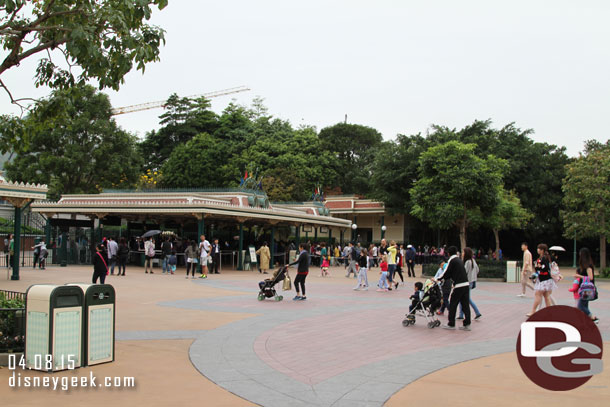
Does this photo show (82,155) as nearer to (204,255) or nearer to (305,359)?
(204,255)

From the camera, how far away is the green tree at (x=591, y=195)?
32625 mm

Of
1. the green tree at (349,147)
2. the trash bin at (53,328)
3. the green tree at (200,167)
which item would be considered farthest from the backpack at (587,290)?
the green tree at (349,147)

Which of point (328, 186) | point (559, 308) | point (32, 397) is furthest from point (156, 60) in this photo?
point (328, 186)

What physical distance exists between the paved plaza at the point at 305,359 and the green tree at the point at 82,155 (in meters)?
31.8

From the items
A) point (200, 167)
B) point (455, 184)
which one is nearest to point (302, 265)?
point (455, 184)

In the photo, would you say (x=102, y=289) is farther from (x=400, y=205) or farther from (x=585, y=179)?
(x=400, y=205)

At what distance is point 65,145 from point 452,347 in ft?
134

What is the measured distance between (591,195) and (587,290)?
23.8 metres

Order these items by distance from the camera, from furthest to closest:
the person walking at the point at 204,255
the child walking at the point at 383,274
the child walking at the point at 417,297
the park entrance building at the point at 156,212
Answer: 1. the park entrance building at the point at 156,212
2. the person walking at the point at 204,255
3. the child walking at the point at 383,274
4. the child walking at the point at 417,297

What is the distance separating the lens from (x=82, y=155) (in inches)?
1748

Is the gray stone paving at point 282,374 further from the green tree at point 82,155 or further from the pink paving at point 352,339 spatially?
the green tree at point 82,155

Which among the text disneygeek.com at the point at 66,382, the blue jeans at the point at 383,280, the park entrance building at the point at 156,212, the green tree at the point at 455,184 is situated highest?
the green tree at the point at 455,184

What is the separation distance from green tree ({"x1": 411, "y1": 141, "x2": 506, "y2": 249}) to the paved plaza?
16.0m

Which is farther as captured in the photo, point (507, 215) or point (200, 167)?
point (200, 167)
